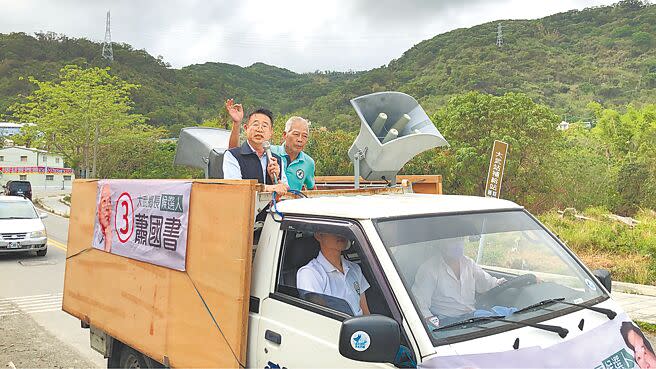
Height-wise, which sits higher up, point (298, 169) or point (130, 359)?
point (298, 169)

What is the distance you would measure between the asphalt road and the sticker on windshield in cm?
423

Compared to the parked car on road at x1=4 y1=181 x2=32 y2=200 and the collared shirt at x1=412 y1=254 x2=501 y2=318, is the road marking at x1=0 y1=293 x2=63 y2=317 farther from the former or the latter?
the parked car on road at x1=4 y1=181 x2=32 y2=200

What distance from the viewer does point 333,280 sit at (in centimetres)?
299

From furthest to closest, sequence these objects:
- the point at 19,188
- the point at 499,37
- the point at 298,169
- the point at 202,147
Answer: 1. the point at 499,37
2. the point at 19,188
3. the point at 202,147
4. the point at 298,169

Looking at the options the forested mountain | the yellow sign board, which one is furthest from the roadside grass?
the forested mountain

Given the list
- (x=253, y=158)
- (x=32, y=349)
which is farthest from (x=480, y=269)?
(x=32, y=349)

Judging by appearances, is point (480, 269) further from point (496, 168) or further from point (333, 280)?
point (496, 168)

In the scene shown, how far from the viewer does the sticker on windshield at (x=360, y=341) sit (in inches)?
87.3

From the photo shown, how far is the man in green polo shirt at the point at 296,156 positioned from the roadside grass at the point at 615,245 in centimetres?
830

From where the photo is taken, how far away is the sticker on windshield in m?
2.22

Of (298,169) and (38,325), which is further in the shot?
(38,325)

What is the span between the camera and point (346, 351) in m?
2.25

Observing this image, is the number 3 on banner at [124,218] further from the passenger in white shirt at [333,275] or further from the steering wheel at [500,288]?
the steering wheel at [500,288]

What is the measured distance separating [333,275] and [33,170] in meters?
Result: 76.0
